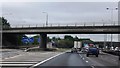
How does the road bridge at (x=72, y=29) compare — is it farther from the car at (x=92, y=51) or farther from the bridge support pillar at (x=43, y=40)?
the car at (x=92, y=51)

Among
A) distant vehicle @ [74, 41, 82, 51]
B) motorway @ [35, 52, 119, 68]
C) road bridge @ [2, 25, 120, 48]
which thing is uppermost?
road bridge @ [2, 25, 120, 48]

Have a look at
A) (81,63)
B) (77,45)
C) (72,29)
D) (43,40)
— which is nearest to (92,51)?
(72,29)

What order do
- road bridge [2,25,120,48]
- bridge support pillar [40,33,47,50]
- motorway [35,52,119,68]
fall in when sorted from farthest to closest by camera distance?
bridge support pillar [40,33,47,50] → road bridge [2,25,120,48] → motorway [35,52,119,68]

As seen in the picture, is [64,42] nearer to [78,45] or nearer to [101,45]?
[101,45]

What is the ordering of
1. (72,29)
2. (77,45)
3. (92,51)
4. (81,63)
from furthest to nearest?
(77,45) → (72,29) → (92,51) → (81,63)

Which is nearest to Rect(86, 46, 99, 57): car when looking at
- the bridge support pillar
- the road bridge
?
the road bridge

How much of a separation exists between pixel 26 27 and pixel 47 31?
5.86 meters

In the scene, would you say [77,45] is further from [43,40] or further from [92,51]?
[92,51]

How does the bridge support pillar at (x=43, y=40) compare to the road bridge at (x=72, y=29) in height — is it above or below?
below

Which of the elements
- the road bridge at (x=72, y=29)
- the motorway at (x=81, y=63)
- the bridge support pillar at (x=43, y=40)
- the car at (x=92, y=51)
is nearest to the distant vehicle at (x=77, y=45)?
the bridge support pillar at (x=43, y=40)

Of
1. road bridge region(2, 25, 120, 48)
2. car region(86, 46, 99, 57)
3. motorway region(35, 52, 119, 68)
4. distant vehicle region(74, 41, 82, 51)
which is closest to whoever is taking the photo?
motorway region(35, 52, 119, 68)

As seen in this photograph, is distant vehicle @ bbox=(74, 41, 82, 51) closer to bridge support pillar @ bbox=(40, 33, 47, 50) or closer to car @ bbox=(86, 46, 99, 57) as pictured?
bridge support pillar @ bbox=(40, 33, 47, 50)

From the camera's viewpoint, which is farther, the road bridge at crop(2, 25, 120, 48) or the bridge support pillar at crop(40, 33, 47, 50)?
the bridge support pillar at crop(40, 33, 47, 50)

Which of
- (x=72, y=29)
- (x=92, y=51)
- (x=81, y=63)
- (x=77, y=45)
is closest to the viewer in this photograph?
(x=81, y=63)
